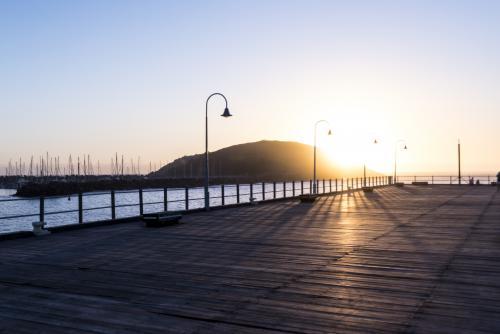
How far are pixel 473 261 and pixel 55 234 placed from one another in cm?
1099

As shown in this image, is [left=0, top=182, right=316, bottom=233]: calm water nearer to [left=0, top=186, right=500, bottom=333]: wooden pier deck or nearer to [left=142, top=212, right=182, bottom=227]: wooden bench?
[left=142, top=212, right=182, bottom=227]: wooden bench

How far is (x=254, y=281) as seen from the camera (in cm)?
822

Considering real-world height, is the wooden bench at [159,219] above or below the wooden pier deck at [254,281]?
above

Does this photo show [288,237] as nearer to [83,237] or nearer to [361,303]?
[83,237]

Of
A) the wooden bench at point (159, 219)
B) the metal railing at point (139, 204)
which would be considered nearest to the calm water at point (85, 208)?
the metal railing at point (139, 204)

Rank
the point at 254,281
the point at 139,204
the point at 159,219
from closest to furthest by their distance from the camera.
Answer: the point at 254,281 < the point at 159,219 < the point at 139,204

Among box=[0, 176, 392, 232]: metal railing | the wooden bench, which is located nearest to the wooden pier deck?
the wooden bench

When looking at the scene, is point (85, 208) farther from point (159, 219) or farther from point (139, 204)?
point (159, 219)

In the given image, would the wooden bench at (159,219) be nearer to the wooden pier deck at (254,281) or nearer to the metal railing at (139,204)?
the metal railing at (139,204)

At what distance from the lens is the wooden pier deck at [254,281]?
19.9 feet

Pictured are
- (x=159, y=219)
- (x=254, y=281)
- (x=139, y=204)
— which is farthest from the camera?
(x=139, y=204)

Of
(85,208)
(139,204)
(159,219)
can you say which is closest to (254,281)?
(159,219)

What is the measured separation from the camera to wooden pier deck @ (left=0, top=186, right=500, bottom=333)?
608 cm

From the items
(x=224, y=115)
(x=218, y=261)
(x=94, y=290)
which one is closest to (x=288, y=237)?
(x=218, y=261)
